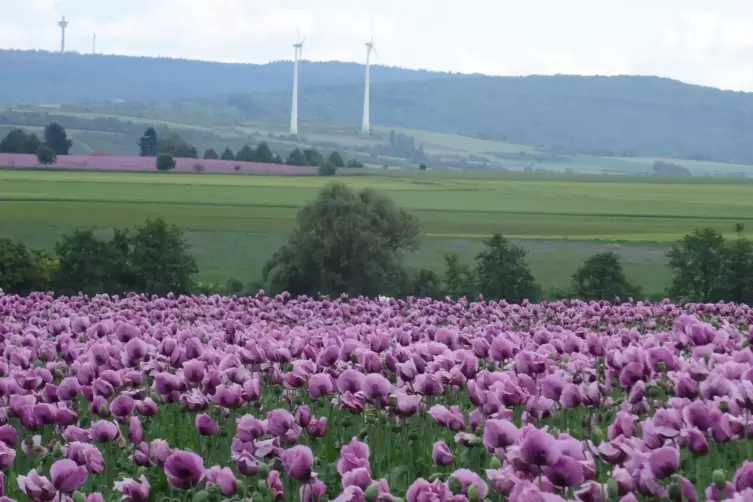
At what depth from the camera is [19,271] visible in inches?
1120

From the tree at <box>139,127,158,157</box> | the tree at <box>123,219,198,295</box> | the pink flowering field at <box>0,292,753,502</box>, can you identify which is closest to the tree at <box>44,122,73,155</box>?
the tree at <box>139,127,158,157</box>

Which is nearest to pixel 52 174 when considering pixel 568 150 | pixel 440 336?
pixel 440 336

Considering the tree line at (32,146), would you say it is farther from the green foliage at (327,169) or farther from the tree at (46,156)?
the green foliage at (327,169)

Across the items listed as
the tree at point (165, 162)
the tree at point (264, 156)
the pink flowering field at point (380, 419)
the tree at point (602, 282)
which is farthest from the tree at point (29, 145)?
the pink flowering field at point (380, 419)

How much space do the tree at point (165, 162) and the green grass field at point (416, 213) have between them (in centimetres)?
119

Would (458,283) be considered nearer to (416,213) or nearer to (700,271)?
(700,271)

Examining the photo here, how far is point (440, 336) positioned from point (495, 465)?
13.5 feet

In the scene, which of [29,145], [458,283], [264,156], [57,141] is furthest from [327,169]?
[458,283]

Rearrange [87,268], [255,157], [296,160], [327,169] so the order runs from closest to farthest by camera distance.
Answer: [87,268] < [327,169] < [296,160] < [255,157]

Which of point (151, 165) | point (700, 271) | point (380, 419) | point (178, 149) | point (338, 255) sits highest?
point (380, 419)

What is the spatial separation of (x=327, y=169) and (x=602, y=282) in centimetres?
3644

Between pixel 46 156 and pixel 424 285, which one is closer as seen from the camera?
pixel 424 285

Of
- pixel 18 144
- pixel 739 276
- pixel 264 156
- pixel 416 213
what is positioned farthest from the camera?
pixel 264 156

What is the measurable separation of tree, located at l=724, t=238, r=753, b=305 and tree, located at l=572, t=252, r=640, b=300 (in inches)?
79.8
